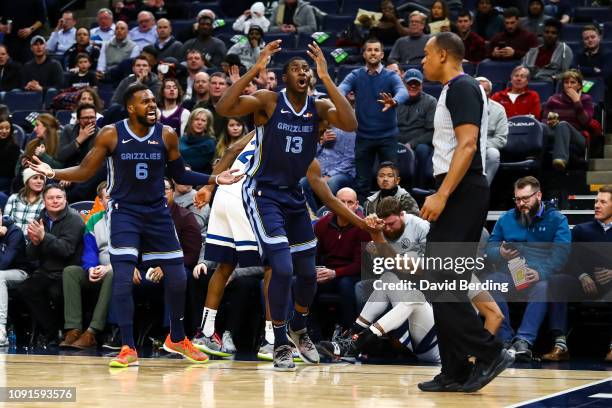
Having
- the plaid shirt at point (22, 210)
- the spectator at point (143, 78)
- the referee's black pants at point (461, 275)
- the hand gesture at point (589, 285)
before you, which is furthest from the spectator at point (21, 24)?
the referee's black pants at point (461, 275)

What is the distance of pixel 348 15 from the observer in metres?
15.7

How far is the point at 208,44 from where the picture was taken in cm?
1496

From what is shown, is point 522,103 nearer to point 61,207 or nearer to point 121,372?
point 61,207

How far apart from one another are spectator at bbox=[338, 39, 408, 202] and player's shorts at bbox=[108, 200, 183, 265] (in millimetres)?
3340

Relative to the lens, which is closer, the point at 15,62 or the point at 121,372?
the point at 121,372

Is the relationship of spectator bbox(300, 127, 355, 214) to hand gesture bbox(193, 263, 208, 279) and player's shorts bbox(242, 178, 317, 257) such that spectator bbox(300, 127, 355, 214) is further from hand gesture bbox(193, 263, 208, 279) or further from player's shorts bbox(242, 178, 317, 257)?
player's shorts bbox(242, 178, 317, 257)

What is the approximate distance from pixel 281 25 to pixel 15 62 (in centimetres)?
394

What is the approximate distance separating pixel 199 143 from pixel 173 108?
44.0 inches

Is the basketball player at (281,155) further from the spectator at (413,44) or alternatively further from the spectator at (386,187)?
the spectator at (413,44)

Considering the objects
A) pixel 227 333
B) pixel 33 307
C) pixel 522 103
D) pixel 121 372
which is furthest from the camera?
pixel 522 103

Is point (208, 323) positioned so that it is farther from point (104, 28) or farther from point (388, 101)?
point (104, 28)

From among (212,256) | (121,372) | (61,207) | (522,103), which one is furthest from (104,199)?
(522,103)

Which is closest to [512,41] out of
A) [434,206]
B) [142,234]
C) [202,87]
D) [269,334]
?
[202,87]

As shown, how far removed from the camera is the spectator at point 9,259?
408 inches
